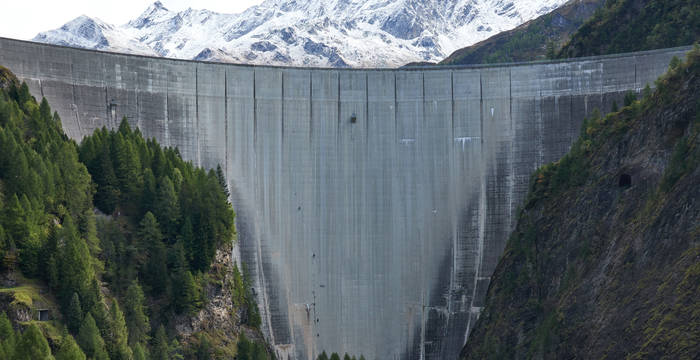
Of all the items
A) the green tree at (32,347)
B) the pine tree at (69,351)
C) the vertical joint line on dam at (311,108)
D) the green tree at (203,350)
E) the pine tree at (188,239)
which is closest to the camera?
the green tree at (32,347)

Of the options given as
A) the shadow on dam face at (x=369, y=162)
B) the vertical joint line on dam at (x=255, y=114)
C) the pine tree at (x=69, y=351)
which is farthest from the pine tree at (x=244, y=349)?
the vertical joint line on dam at (x=255, y=114)

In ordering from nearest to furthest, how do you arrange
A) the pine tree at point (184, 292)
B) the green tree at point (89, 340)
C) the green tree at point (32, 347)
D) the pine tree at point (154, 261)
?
the green tree at point (32, 347)
the green tree at point (89, 340)
the pine tree at point (154, 261)
the pine tree at point (184, 292)

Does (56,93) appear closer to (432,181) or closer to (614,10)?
(432,181)

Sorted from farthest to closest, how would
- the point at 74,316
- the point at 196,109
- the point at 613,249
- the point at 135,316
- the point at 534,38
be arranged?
the point at 534,38 → the point at 196,109 → the point at 135,316 → the point at 613,249 → the point at 74,316

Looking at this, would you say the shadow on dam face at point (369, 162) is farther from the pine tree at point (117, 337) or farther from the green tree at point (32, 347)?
the green tree at point (32, 347)

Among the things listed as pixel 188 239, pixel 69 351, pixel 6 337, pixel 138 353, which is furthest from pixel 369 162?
pixel 6 337

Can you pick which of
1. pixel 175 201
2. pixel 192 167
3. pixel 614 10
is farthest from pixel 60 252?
pixel 614 10

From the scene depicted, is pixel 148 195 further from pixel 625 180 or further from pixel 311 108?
pixel 625 180
